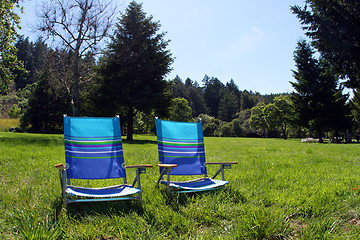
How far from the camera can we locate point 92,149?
3.88 meters

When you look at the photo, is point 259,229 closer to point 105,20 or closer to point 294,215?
point 294,215

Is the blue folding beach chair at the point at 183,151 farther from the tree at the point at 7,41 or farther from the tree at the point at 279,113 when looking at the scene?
the tree at the point at 279,113

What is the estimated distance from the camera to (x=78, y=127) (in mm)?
4008

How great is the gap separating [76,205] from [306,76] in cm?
2850

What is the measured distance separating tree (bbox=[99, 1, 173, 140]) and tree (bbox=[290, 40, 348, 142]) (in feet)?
50.5

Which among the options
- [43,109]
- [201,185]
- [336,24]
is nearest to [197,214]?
[201,185]

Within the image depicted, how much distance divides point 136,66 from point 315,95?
19205mm

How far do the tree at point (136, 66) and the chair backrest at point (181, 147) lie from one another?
48.4 ft

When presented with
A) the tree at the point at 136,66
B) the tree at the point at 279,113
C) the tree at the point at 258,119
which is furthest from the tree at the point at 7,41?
the tree at the point at 258,119

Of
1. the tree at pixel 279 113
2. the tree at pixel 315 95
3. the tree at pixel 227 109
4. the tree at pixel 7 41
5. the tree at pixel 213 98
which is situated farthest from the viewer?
the tree at pixel 213 98

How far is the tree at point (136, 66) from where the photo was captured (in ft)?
63.6

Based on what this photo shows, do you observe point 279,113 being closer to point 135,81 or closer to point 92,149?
point 135,81

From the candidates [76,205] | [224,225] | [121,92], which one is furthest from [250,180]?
[121,92]

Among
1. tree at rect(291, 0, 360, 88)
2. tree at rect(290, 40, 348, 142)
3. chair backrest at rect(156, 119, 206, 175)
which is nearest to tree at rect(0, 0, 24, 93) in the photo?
chair backrest at rect(156, 119, 206, 175)
